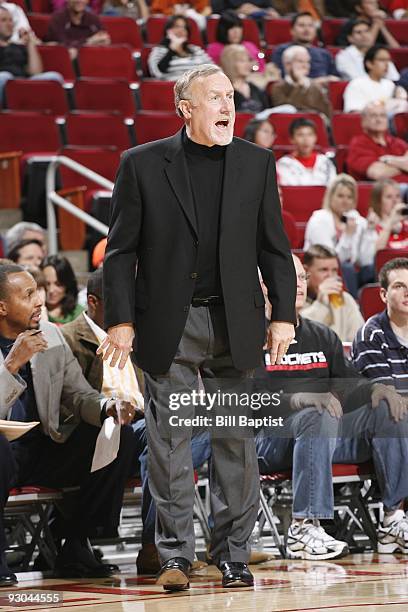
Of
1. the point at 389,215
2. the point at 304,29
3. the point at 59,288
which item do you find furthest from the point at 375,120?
the point at 59,288

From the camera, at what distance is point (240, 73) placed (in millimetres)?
8602

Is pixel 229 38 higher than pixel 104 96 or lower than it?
higher

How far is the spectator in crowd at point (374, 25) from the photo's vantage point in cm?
1018

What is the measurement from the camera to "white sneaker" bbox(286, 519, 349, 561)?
13.6ft

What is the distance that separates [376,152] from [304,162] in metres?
0.77

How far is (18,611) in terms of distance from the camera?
2.98 metres

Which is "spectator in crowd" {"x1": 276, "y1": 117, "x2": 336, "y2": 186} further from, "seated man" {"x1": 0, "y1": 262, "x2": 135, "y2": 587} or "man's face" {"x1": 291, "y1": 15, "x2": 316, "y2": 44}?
"seated man" {"x1": 0, "y1": 262, "x2": 135, "y2": 587}

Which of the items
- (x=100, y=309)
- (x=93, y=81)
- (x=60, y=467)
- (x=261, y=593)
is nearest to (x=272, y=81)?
(x=93, y=81)

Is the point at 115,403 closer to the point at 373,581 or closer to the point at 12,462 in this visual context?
the point at 12,462

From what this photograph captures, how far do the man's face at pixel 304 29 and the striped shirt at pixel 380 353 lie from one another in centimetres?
540

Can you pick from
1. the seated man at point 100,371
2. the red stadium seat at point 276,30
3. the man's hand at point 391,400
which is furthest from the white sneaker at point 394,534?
the red stadium seat at point 276,30

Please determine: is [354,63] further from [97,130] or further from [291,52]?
[97,130]

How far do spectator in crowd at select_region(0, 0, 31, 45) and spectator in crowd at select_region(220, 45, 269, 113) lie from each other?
1.44 metres

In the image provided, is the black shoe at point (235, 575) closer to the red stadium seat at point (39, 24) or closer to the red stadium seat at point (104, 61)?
the red stadium seat at point (104, 61)
